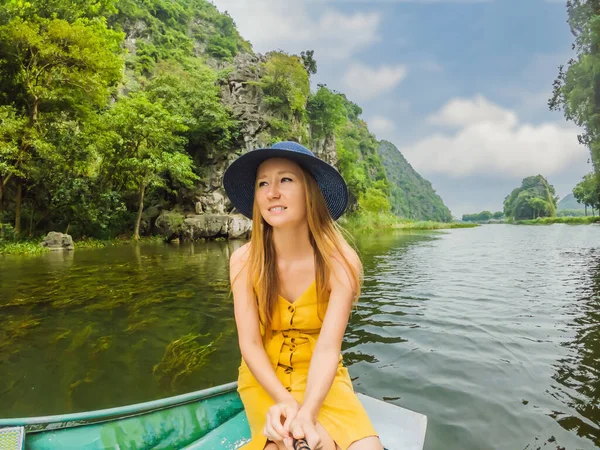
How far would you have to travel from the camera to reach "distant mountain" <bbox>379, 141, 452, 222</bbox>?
109188mm

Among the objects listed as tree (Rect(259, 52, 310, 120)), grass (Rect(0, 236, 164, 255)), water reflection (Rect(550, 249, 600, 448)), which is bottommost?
water reflection (Rect(550, 249, 600, 448))

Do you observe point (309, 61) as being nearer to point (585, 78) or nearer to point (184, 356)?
point (585, 78)

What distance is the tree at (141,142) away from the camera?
17.6m

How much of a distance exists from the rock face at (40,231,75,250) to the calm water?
7246 mm

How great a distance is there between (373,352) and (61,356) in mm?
3370

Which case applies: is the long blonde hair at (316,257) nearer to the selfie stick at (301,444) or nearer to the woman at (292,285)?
the woman at (292,285)

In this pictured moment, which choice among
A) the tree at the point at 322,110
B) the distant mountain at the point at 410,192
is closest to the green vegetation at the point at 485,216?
the distant mountain at the point at 410,192

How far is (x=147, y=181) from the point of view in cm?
1853

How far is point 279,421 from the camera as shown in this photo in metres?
1.28

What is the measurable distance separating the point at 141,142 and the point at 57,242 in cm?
693

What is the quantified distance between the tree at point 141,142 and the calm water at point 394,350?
37.5 ft

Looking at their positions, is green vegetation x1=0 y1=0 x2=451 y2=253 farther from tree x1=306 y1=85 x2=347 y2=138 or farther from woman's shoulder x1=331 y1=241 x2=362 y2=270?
woman's shoulder x1=331 y1=241 x2=362 y2=270

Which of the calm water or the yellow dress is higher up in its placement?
the yellow dress

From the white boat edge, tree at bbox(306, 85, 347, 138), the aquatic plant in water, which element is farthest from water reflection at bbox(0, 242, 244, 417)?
tree at bbox(306, 85, 347, 138)
